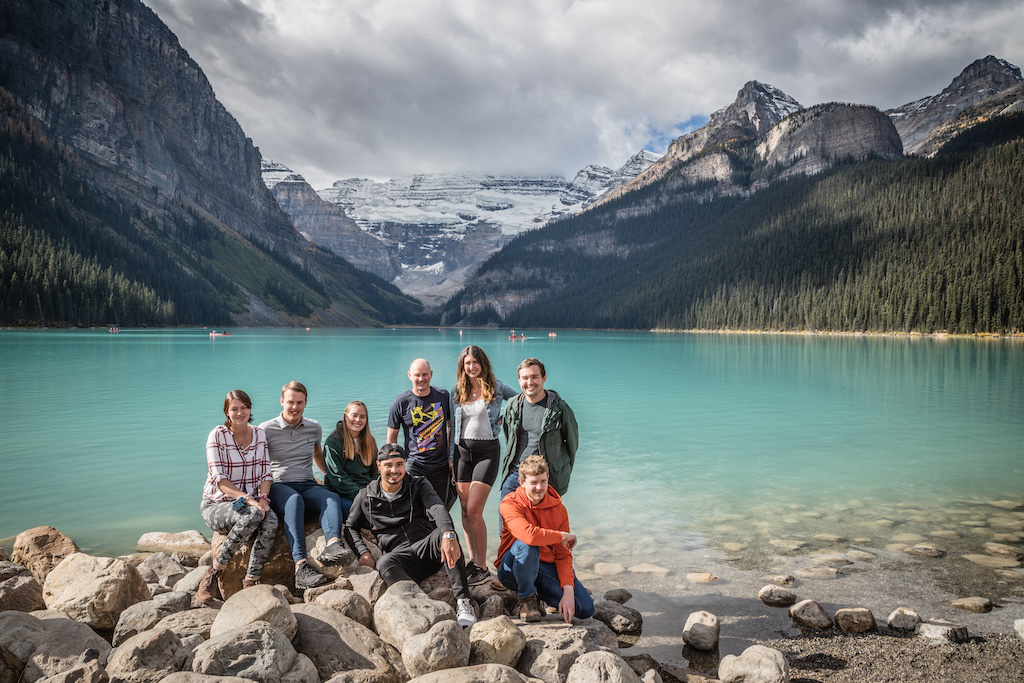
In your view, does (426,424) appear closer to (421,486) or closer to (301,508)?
(421,486)

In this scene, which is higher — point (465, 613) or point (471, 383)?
point (471, 383)

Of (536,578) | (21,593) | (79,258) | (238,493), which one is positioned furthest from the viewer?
(79,258)

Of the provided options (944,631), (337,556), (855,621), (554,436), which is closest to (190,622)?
(337,556)

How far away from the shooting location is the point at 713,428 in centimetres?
2367

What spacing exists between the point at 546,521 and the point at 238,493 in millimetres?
3579

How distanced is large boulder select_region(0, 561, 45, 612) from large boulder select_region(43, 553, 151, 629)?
3.5 inches

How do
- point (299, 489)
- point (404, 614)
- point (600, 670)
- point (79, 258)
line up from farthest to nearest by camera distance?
point (79, 258)
point (299, 489)
point (404, 614)
point (600, 670)

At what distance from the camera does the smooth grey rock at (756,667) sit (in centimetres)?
529

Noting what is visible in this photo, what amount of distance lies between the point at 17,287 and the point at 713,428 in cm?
12430

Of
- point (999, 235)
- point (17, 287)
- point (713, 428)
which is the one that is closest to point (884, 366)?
point (713, 428)

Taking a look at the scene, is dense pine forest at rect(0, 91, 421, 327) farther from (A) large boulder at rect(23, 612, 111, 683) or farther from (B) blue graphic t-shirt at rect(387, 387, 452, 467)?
(A) large boulder at rect(23, 612, 111, 683)

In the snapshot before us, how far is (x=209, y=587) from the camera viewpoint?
6.61 m

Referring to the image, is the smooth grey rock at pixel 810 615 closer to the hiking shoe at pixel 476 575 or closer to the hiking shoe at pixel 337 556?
the hiking shoe at pixel 476 575

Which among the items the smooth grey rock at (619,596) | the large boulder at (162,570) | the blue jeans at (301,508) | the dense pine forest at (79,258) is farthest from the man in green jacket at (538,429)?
the dense pine forest at (79,258)
